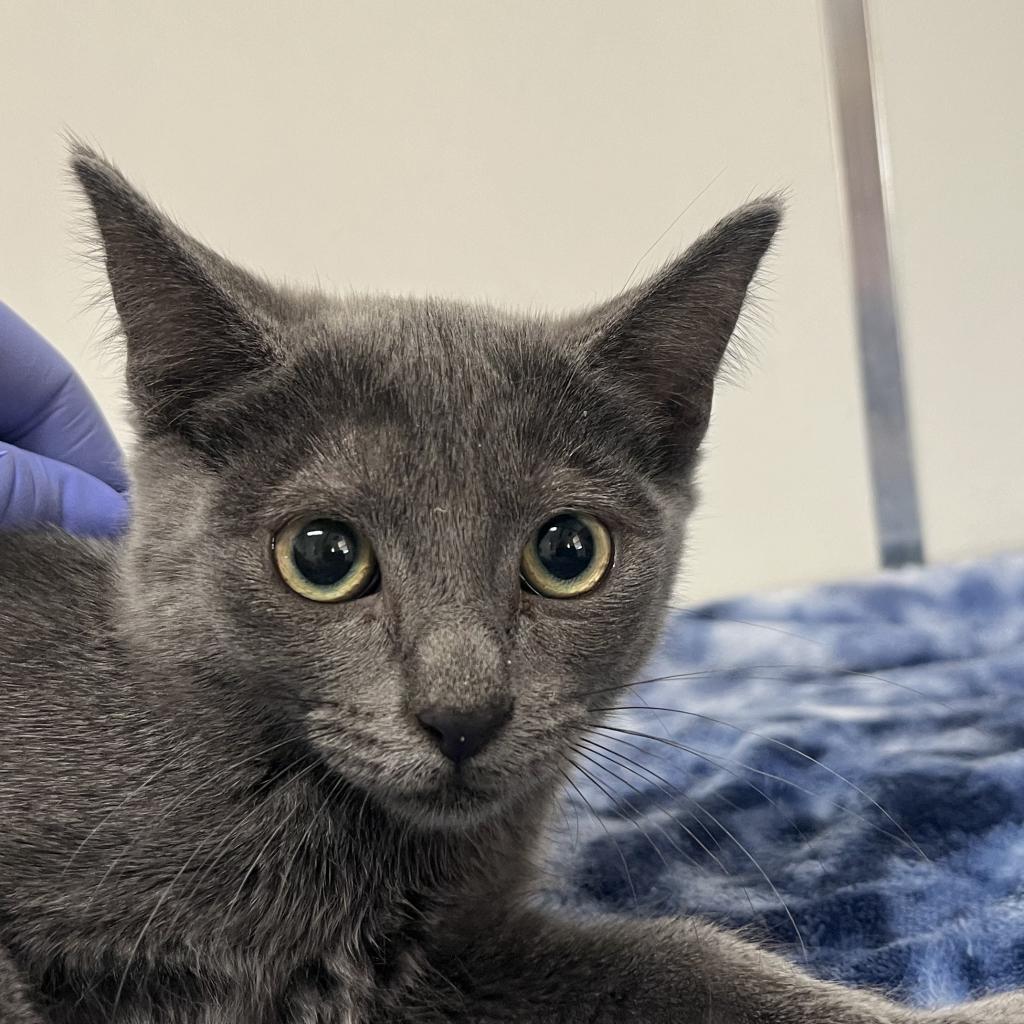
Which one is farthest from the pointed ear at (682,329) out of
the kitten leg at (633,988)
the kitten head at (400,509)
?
the kitten leg at (633,988)

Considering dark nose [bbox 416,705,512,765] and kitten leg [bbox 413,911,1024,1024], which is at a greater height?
dark nose [bbox 416,705,512,765]

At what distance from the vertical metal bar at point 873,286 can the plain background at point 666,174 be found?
41 millimetres

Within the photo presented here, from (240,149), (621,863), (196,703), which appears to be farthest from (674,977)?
(240,149)

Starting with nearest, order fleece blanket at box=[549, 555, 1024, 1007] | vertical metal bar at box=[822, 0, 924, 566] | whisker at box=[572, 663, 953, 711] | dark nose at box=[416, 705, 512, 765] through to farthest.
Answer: dark nose at box=[416, 705, 512, 765]
fleece blanket at box=[549, 555, 1024, 1007]
whisker at box=[572, 663, 953, 711]
vertical metal bar at box=[822, 0, 924, 566]

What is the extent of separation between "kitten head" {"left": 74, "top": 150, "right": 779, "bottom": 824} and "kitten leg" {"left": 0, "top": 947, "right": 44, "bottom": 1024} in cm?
24

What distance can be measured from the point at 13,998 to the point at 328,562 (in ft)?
1.32

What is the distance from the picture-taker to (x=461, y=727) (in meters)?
0.63

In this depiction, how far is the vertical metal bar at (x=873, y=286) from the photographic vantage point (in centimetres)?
241

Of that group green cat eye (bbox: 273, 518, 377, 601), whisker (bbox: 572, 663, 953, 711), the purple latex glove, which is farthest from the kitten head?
whisker (bbox: 572, 663, 953, 711)

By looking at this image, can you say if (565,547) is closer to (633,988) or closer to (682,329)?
(682,329)

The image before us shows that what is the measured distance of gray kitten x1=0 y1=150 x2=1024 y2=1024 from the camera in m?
0.71

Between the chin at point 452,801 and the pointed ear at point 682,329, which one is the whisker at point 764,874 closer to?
the chin at point 452,801

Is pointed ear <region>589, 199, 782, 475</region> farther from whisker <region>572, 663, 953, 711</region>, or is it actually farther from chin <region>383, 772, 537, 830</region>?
whisker <region>572, 663, 953, 711</region>

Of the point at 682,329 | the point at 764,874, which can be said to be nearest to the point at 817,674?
the point at 764,874
